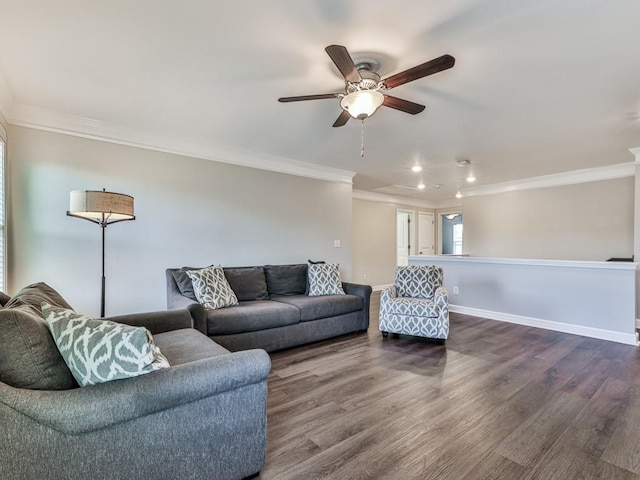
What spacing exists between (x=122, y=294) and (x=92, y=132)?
68.6 inches

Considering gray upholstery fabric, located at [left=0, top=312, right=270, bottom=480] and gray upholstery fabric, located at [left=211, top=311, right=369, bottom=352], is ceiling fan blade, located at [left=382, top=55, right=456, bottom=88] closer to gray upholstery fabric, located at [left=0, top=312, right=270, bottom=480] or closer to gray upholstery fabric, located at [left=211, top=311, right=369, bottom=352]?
gray upholstery fabric, located at [left=0, top=312, right=270, bottom=480]

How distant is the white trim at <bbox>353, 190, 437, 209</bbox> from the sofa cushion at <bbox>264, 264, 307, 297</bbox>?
335 centimetres

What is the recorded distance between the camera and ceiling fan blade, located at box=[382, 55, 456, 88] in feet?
5.84

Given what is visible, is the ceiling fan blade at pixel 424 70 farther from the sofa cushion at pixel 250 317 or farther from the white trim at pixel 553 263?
the white trim at pixel 553 263

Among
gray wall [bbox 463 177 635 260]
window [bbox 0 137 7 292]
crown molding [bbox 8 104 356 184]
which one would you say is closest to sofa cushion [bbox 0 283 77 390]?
window [bbox 0 137 7 292]

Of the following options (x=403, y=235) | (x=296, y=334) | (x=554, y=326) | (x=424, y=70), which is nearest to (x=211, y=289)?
(x=296, y=334)

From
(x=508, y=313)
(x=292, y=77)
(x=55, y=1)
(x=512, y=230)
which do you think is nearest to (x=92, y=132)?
(x=55, y=1)

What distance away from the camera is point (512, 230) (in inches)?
253

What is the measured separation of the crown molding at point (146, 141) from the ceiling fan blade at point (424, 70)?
2.66 metres

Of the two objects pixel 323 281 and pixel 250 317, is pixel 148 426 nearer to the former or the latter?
pixel 250 317

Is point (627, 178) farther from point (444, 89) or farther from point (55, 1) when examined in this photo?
point (55, 1)

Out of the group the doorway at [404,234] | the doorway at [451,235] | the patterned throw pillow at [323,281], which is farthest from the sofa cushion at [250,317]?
the doorway at [451,235]

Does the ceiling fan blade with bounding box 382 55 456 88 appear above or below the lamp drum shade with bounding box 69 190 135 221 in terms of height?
above

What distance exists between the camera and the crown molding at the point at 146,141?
3029mm
